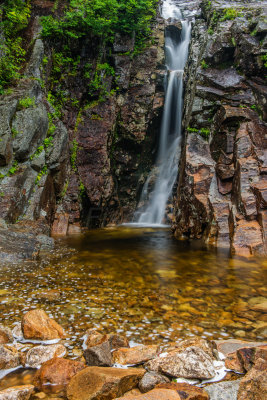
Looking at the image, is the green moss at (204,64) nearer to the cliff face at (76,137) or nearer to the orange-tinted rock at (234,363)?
the cliff face at (76,137)

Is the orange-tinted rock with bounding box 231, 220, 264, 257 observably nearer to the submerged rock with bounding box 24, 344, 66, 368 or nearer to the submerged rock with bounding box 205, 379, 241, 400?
the submerged rock with bounding box 205, 379, 241, 400

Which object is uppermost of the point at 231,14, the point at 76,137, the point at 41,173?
the point at 231,14

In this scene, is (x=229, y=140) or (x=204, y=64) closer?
(x=229, y=140)

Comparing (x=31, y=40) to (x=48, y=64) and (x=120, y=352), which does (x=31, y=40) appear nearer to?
(x=48, y=64)

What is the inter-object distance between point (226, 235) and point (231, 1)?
14.0 metres

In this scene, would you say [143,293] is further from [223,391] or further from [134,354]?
[223,391]

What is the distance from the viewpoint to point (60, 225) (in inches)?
480

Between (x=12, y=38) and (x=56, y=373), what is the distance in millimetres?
14141

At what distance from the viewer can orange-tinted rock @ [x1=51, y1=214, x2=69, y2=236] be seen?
11909 millimetres

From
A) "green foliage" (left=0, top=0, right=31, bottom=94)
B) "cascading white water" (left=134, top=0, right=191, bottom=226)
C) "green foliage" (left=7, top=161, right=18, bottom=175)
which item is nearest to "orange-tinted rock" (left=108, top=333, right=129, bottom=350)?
"green foliage" (left=7, top=161, right=18, bottom=175)

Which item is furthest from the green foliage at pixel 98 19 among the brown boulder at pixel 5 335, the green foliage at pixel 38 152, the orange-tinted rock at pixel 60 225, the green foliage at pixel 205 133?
the brown boulder at pixel 5 335

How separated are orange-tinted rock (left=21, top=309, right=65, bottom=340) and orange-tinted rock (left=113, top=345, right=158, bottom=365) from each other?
0.80m

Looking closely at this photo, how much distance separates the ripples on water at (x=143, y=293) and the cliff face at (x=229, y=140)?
1.79 m

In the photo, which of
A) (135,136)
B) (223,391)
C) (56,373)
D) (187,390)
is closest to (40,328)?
(56,373)
